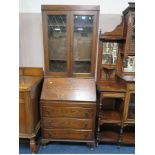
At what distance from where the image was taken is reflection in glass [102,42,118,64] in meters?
2.22

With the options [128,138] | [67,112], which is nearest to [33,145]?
[67,112]

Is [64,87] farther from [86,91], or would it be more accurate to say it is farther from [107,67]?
[107,67]

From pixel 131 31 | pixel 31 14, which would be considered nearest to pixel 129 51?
pixel 131 31

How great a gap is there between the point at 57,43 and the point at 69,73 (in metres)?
0.44

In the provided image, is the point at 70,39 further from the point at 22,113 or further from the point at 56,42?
the point at 22,113

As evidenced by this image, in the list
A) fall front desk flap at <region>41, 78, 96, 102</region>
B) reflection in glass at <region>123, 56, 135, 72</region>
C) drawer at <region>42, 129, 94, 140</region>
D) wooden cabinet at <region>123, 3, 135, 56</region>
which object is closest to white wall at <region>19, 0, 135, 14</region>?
wooden cabinet at <region>123, 3, 135, 56</region>

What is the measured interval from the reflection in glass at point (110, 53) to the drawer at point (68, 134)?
3.42ft

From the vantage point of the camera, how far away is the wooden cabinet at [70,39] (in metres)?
1.91

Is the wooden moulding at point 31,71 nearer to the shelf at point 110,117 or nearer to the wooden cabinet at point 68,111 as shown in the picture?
the wooden cabinet at point 68,111

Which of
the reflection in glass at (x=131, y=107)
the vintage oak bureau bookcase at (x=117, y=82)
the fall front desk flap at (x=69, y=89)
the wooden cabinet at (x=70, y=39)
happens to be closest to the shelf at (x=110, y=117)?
the vintage oak bureau bookcase at (x=117, y=82)
